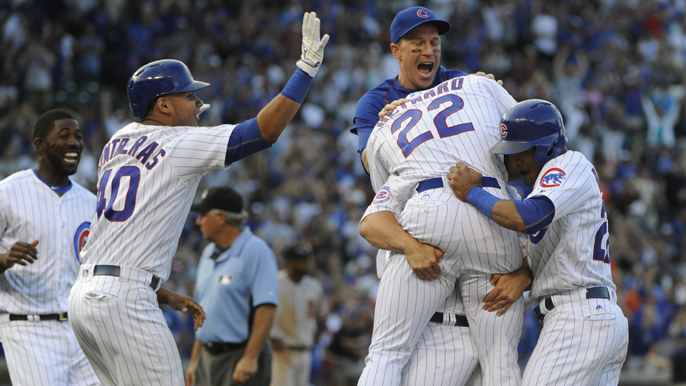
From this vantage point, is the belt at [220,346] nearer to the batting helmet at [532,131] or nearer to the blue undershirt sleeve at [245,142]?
the blue undershirt sleeve at [245,142]

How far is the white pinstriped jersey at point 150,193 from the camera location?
4211 mm

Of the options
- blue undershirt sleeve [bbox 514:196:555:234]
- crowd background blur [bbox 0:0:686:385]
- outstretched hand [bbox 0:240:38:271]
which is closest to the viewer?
blue undershirt sleeve [bbox 514:196:555:234]

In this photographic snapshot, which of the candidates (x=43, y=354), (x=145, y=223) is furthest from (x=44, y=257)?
(x=145, y=223)

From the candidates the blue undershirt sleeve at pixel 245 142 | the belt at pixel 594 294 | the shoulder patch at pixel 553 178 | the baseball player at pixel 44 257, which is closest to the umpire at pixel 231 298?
the baseball player at pixel 44 257

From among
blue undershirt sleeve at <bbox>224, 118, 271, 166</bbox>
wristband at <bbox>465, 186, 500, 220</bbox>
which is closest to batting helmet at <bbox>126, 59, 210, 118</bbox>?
blue undershirt sleeve at <bbox>224, 118, 271, 166</bbox>

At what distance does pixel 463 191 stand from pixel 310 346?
5241mm

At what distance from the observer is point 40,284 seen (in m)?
5.14

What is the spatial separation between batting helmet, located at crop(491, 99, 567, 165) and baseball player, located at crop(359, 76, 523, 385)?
169mm

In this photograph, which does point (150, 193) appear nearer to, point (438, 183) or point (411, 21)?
point (438, 183)

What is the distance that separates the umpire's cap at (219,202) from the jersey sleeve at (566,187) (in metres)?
3.30

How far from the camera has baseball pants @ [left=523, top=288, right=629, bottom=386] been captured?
3988mm

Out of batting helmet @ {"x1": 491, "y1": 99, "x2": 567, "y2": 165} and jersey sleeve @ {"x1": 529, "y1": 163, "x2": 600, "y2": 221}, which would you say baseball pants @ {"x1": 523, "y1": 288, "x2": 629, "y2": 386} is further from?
batting helmet @ {"x1": 491, "y1": 99, "x2": 567, "y2": 165}

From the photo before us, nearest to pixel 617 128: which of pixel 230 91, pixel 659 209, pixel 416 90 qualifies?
pixel 659 209

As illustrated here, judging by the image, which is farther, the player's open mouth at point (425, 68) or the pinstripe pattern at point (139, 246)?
the player's open mouth at point (425, 68)
